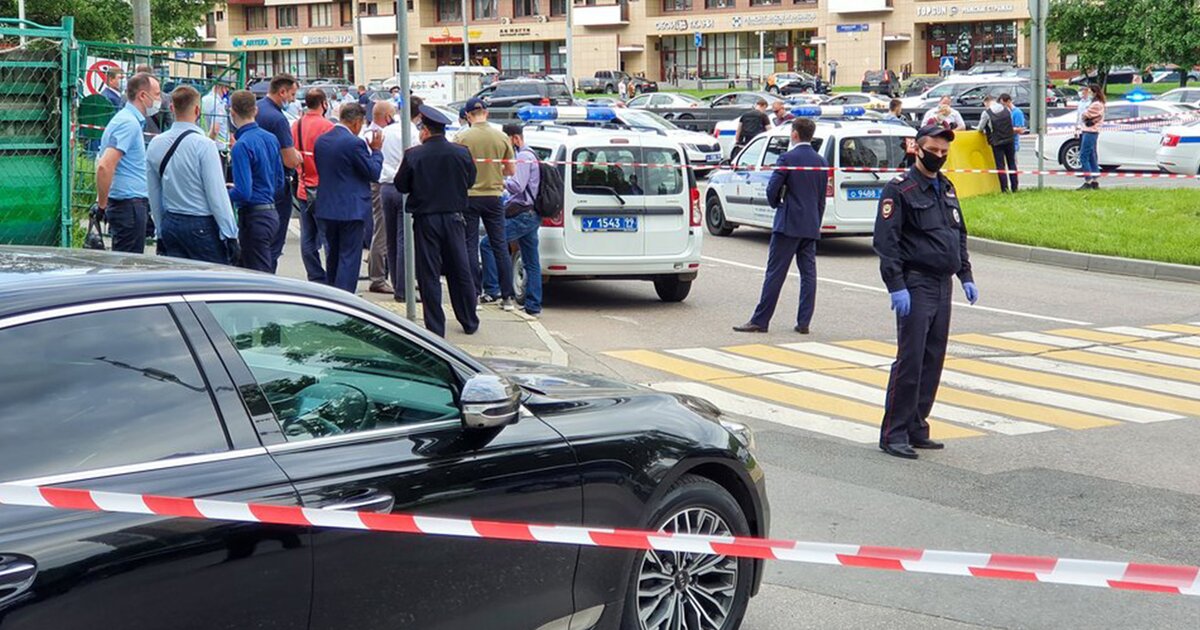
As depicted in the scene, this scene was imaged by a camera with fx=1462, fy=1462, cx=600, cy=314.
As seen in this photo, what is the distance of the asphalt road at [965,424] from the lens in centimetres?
621

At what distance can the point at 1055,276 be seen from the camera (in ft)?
57.2

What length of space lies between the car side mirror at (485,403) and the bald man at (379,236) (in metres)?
9.62

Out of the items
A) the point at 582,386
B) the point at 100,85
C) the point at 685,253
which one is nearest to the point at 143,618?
the point at 582,386

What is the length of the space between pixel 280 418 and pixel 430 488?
0.50m

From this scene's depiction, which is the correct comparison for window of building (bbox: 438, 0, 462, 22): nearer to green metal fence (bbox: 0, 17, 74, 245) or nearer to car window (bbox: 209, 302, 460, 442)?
green metal fence (bbox: 0, 17, 74, 245)

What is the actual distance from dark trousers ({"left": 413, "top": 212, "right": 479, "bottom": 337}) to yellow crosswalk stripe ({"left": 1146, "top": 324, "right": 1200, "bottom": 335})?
6.58m

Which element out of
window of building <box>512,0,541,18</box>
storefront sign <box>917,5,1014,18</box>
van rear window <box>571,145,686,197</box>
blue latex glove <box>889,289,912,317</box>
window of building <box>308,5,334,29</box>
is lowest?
blue latex glove <box>889,289,912,317</box>

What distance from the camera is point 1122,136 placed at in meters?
29.6

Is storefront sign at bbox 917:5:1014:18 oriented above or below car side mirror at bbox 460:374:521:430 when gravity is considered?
above

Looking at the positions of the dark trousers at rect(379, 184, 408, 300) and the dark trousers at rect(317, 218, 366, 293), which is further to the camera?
the dark trousers at rect(379, 184, 408, 300)

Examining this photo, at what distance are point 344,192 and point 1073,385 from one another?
5.89 metres

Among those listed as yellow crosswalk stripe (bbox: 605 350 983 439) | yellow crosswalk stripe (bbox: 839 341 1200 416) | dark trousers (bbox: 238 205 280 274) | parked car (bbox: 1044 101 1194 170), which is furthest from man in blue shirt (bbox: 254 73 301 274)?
parked car (bbox: 1044 101 1194 170)

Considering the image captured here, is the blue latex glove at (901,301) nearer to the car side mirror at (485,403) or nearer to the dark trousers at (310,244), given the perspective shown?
the car side mirror at (485,403)

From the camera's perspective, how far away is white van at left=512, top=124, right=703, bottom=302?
47.2 feet
